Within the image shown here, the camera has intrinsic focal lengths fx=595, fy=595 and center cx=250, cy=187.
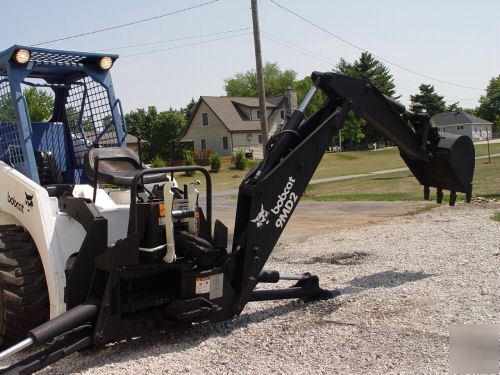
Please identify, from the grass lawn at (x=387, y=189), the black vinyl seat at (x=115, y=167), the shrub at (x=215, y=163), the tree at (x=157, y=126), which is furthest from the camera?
the tree at (x=157, y=126)

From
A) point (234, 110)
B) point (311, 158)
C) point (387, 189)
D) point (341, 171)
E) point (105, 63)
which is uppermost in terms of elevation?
point (234, 110)

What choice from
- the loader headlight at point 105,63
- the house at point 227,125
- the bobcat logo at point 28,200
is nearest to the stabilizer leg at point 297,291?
the bobcat logo at point 28,200

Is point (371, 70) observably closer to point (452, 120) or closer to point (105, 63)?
point (452, 120)

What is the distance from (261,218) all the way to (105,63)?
2.37m

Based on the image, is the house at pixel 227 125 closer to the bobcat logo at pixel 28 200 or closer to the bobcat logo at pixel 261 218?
the bobcat logo at pixel 261 218

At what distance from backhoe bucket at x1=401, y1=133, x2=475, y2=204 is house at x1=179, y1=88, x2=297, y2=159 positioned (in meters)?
50.8

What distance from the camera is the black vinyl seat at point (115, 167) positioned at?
537 cm

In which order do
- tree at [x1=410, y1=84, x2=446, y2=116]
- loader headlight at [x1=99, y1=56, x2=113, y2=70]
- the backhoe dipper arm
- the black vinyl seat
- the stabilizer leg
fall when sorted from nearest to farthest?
1. the black vinyl seat
2. the backhoe dipper arm
3. the stabilizer leg
4. loader headlight at [x1=99, y1=56, x2=113, y2=70]
5. tree at [x1=410, y1=84, x2=446, y2=116]

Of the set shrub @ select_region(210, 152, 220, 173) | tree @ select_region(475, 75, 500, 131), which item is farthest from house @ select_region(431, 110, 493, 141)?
shrub @ select_region(210, 152, 220, 173)

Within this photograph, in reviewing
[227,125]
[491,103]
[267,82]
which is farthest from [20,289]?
[491,103]

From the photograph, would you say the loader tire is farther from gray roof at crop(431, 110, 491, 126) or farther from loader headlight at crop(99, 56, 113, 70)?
gray roof at crop(431, 110, 491, 126)

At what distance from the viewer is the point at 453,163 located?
7293 millimetres

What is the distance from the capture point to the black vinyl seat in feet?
17.6

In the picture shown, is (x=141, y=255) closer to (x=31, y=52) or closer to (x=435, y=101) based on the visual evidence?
(x=31, y=52)
